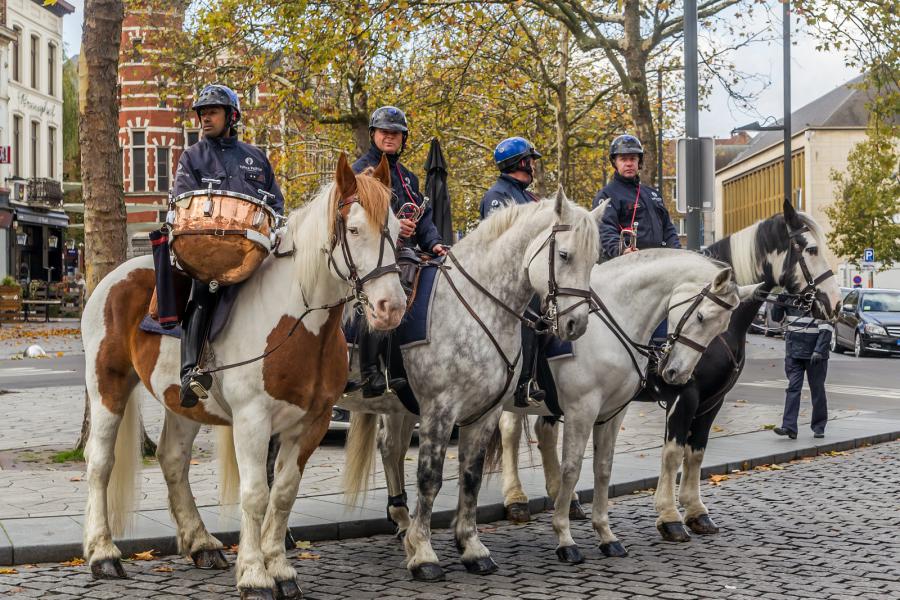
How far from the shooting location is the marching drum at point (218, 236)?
19.2 ft

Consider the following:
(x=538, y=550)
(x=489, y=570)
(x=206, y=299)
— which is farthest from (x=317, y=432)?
(x=538, y=550)

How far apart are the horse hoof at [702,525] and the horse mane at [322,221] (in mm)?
3588

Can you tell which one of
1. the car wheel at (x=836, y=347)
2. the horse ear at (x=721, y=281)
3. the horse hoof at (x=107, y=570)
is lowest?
the horse hoof at (x=107, y=570)

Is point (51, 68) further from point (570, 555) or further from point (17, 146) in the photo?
point (570, 555)

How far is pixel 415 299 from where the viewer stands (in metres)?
6.85

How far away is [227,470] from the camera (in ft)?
22.5

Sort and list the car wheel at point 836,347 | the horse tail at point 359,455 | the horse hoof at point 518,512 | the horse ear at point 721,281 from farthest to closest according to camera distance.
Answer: the car wheel at point 836,347 < the horse hoof at point 518,512 < the horse tail at point 359,455 < the horse ear at point 721,281

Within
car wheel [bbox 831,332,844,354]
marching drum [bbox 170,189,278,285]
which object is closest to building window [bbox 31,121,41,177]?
car wheel [bbox 831,332,844,354]

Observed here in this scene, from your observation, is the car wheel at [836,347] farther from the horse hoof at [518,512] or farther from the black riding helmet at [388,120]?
the black riding helmet at [388,120]

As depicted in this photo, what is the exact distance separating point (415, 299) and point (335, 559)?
67.0 inches

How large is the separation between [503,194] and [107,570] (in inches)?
144

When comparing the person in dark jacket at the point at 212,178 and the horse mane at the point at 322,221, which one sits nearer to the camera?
the horse mane at the point at 322,221

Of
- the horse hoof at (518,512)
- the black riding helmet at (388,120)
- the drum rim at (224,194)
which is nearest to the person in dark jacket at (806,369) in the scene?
the horse hoof at (518,512)

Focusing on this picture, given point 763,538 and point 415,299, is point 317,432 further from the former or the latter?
point 763,538
